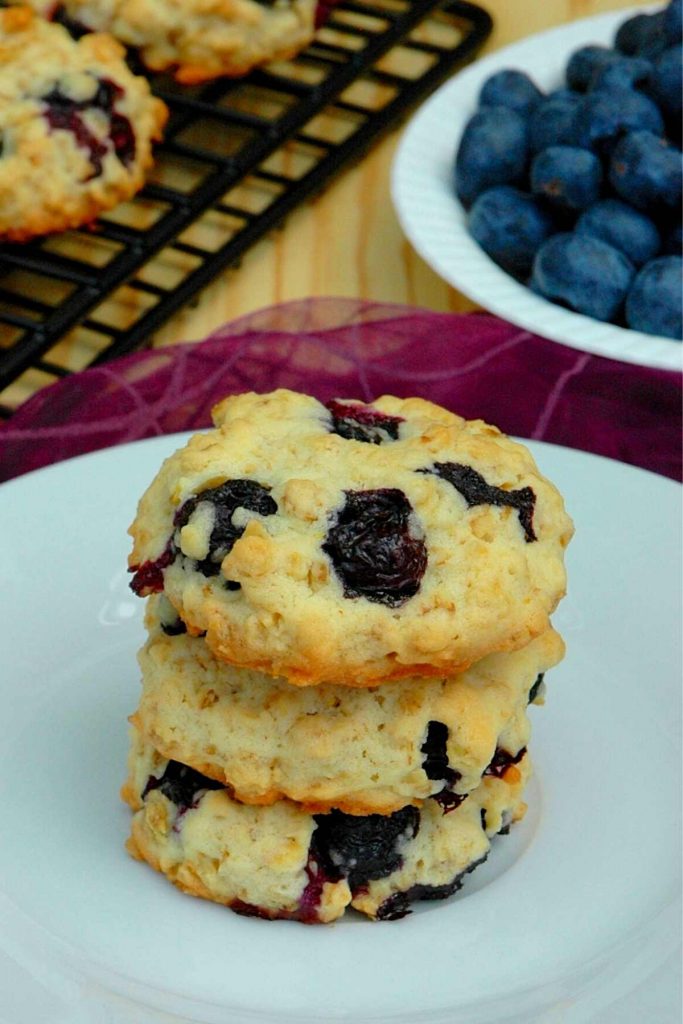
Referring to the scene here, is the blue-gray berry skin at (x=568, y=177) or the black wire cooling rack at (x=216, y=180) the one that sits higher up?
the blue-gray berry skin at (x=568, y=177)

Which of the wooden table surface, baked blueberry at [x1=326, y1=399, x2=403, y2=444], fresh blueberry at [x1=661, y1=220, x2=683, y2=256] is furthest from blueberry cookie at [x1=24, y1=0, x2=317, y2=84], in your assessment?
baked blueberry at [x1=326, y1=399, x2=403, y2=444]

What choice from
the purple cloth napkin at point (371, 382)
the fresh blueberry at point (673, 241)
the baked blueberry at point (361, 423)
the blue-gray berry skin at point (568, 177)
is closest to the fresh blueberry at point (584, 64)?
the blue-gray berry skin at point (568, 177)

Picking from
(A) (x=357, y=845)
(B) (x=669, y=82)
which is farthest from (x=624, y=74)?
(A) (x=357, y=845)

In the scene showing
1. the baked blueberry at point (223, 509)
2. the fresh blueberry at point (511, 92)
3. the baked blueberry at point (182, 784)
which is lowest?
the baked blueberry at point (182, 784)

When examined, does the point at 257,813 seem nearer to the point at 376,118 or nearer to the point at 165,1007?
the point at 165,1007

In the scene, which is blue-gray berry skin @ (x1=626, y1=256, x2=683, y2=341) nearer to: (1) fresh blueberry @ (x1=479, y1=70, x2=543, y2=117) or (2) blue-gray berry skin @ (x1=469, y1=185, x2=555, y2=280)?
(2) blue-gray berry skin @ (x1=469, y1=185, x2=555, y2=280)

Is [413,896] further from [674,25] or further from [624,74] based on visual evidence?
[674,25]

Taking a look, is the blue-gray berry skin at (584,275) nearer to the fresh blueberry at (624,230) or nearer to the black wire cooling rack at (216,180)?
the fresh blueberry at (624,230)

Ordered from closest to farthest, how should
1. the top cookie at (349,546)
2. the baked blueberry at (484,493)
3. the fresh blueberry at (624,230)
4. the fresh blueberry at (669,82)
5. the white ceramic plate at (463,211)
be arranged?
1. the top cookie at (349,546)
2. the baked blueberry at (484,493)
3. the white ceramic plate at (463,211)
4. the fresh blueberry at (624,230)
5. the fresh blueberry at (669,82)
